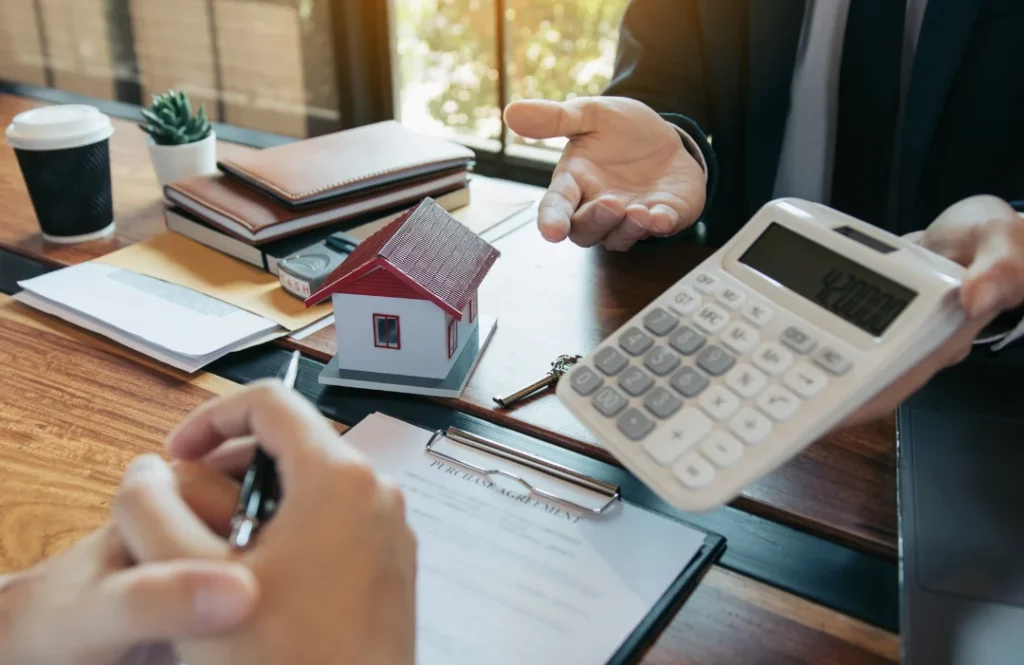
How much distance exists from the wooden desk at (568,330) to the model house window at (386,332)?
70 mm

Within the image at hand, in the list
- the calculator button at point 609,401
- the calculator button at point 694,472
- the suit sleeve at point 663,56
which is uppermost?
the suit sleeve at point 663,56

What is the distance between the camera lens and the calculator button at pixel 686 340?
1.81 feet

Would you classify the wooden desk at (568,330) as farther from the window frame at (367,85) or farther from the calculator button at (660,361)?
the window frame at (367,85)

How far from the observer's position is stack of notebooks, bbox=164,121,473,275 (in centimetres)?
92

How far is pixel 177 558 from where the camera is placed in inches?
13.9

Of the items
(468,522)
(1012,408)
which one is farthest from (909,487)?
(468,522)

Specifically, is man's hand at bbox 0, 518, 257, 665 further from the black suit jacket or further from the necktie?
the necktie

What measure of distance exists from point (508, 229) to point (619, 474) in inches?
18.9

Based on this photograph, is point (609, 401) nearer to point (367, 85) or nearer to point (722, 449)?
point (722, 449)

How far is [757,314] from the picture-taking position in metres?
0.55

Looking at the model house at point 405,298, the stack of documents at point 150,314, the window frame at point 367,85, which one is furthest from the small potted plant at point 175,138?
the model house at point 405,298

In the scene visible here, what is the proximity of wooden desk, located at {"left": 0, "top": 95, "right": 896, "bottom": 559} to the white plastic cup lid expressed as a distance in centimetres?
12

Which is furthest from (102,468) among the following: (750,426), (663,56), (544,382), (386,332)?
(663,56)

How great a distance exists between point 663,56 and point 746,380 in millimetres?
664
